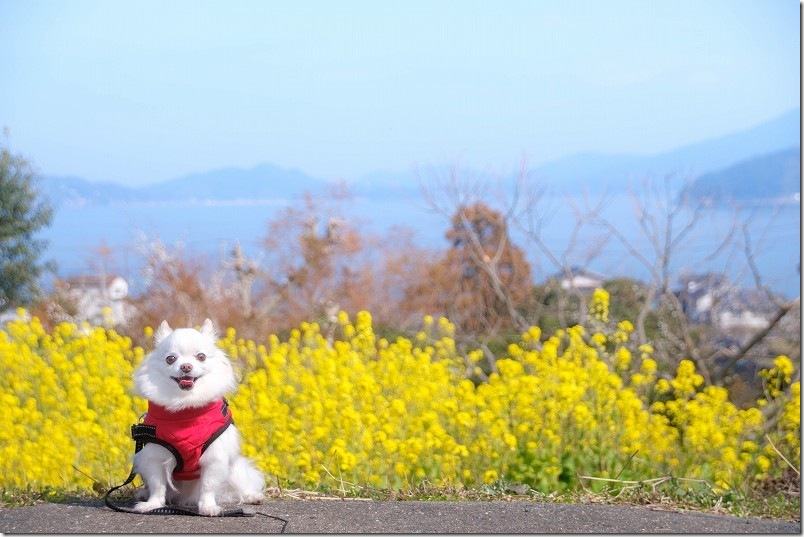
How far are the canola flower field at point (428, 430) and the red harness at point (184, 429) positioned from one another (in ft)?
2.44

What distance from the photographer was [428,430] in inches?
140

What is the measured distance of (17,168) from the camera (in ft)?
19.2

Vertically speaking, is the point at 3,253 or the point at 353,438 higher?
the point at 3,253

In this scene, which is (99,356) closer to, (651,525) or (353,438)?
(353,438)

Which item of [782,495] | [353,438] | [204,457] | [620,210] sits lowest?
[782,495]

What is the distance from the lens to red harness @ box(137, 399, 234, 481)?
2479 millimetres

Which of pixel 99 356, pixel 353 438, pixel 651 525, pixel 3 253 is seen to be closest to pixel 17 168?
pixel 3 253

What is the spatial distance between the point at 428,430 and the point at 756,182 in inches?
146

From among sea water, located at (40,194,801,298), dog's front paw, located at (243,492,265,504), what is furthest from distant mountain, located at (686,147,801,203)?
dog's front paw, located at (243,492,265,504)

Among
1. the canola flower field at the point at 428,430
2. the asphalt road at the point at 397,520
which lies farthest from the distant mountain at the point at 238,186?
the asphalt road at the point at 397,520

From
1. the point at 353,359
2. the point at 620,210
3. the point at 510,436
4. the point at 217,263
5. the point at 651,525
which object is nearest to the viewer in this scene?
the point at 651,525

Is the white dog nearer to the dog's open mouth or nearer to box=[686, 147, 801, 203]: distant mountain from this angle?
the dog's open mouth

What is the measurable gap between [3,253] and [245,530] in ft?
13.9

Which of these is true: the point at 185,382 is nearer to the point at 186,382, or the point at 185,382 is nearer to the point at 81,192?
the point at 186,382
